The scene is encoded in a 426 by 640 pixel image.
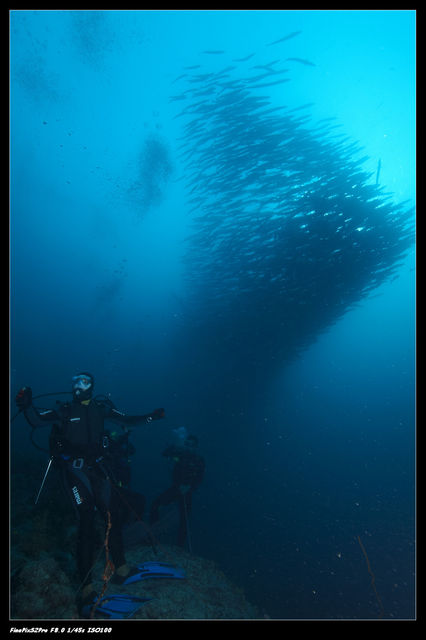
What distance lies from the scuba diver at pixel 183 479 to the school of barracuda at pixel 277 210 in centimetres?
1016

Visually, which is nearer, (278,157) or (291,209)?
(278,157)

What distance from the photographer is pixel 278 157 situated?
1173cm

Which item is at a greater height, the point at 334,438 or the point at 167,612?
the point at 167,612

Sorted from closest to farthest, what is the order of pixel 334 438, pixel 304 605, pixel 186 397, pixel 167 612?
pixel 167 612 < pixel 304 605 < pixel 186 397 < pixel 334 438

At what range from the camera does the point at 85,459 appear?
399 cm

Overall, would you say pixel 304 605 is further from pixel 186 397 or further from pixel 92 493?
pixel 186 397

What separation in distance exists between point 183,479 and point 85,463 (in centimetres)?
447

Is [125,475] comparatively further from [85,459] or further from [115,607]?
[115,607]

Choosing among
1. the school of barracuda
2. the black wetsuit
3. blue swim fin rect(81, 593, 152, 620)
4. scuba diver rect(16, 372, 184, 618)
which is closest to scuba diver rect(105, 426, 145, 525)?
scuba diver rect(16, 372, 184, 618)

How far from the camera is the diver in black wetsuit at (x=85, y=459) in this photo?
3680mm

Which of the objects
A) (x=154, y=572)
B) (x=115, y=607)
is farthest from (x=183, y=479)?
(x=115, y=607)
